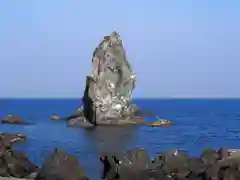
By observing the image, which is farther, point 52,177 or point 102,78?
point 102,78

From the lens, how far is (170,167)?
83.5 ft

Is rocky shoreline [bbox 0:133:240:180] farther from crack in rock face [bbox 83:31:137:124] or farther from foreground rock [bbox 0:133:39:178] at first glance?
crack in rock face [bbox 83:31:137:124]

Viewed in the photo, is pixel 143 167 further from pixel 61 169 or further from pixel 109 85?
pixel 109 85

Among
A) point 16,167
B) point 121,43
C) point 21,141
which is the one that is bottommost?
point 21,141

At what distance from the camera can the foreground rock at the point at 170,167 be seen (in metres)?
23.8

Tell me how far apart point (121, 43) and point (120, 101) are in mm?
10479

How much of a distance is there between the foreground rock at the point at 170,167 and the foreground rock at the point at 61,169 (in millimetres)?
1623

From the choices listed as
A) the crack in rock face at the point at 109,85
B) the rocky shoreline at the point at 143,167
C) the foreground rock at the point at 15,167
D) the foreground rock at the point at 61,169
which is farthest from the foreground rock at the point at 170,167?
the crack in rock face at the point at 109,85

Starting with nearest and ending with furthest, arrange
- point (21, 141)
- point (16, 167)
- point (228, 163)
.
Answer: point (228, 163)
point (16, 167)
point (21, 141)

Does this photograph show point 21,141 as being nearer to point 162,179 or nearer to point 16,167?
point 16,167

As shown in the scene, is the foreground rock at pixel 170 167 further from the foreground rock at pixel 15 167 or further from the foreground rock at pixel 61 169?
the foreground rock at pixel 15 167

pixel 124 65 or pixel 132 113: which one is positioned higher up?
pixel 124 65

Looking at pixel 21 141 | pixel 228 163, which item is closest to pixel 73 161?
pixel 228 163

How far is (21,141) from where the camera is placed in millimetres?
63250
